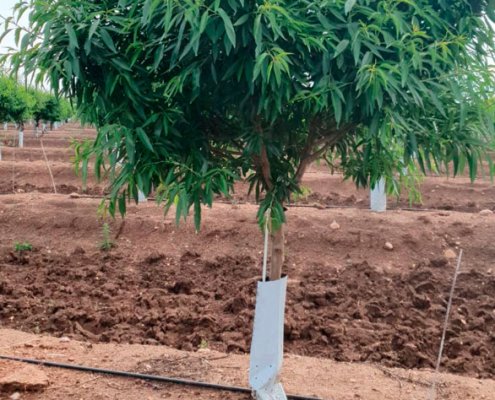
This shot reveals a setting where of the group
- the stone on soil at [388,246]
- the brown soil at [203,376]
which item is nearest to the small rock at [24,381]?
the brown soil at [203,376]

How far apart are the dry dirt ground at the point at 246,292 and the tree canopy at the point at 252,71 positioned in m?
0.83

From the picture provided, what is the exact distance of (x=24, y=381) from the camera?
355cm

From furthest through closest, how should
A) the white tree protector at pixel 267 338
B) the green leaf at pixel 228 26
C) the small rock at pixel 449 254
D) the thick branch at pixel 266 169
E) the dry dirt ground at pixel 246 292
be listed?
the small rock at pixel 449 254, the dry dirt ground at pixel 246 292, the white tree protector at pixel 267 338, the thick branch at pixel 266 169, the green leaf at pixel 228 26

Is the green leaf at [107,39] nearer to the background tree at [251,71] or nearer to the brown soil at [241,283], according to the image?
the background tree at [251,71]

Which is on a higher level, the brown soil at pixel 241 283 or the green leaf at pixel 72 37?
the green leaf at pixel 72 37

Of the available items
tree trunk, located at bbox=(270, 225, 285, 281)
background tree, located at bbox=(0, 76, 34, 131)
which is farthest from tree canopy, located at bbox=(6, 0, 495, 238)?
background tree, located at bbox=(0, 76, 34, 131)

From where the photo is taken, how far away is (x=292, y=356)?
4391 mm

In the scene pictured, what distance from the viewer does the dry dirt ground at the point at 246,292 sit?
13.6 ft

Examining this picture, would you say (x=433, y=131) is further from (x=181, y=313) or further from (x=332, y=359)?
(x=181, y=313)

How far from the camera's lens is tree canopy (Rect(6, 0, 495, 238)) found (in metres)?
2.31

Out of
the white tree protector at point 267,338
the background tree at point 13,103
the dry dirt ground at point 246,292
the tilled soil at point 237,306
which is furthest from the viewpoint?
the background tree at point 13,103

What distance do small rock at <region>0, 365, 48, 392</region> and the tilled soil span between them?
132cm

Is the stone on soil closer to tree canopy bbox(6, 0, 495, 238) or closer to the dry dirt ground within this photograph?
the dry dirt ground

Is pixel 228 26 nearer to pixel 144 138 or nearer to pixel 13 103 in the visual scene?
pixel 144 138
